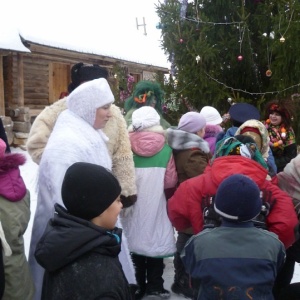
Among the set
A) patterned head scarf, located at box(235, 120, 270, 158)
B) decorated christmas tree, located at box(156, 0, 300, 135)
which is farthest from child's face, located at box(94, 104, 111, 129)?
decorated christmas tree, located at box(156, 0, 300, 135)

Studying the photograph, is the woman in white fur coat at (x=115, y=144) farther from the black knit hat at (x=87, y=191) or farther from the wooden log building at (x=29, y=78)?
the wooden log building at (x=29, y=78)

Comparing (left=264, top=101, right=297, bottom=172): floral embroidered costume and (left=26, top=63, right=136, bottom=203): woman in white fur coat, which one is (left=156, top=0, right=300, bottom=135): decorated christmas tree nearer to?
(left=264, top=101, right=297, bottom=172): floral embroidered costume

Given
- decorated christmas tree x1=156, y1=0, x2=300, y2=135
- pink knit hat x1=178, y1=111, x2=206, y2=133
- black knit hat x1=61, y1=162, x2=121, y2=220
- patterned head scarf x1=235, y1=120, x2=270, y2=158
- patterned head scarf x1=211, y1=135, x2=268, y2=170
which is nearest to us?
black knit hat x1=61, y1=162, x2=121, y2=220

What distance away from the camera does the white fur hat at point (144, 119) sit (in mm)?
3618

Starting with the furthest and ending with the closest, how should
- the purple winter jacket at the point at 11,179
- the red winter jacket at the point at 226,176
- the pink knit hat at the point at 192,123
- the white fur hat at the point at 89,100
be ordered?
1. the pink knit hat at the point at 192,123
2. the white fur hat at the point at 89,100
3. the red winter jacket at the point at 226,176
4. the purple winter jacket at the point at 11,179

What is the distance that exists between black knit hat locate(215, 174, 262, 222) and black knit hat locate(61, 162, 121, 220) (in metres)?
0.59

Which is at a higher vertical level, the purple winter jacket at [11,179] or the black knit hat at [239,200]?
the purple winter jacket at [11,179]

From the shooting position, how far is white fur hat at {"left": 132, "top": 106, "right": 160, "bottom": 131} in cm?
362

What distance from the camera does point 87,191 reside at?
181cm

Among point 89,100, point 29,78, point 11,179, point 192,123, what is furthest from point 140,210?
point 29,78

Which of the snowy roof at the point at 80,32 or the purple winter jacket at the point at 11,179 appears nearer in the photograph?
the purple winter jacket at the point at 11,179

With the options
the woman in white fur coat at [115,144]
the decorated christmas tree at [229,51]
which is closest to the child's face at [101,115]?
the woman in white fur coat at [115,144]

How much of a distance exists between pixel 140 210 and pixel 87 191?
1910 mm

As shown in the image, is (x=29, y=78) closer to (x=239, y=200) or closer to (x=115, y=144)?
(x=115, y=144)
